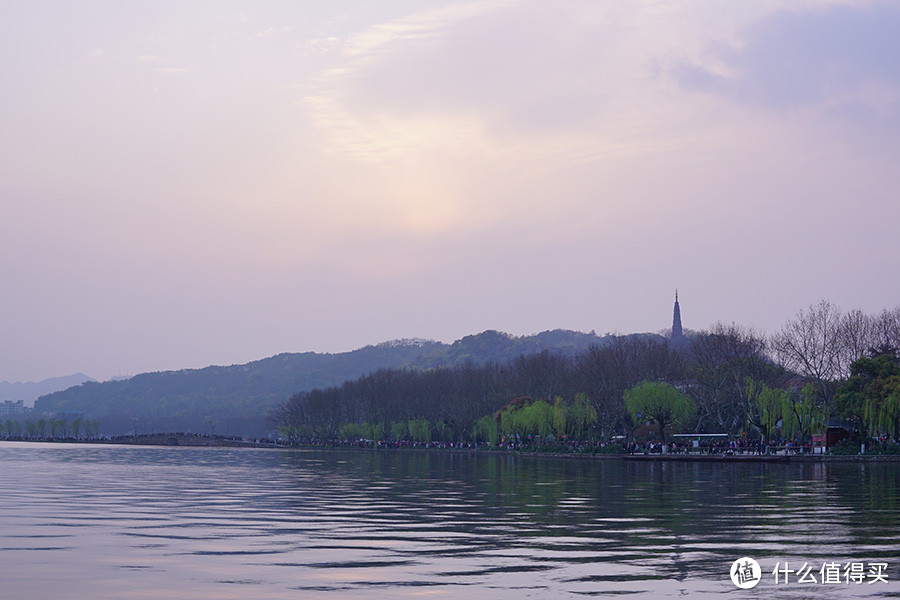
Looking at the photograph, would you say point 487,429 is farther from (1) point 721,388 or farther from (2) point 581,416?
(1) point 721,388

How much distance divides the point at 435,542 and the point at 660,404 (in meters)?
86.4

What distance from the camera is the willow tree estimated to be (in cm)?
10662

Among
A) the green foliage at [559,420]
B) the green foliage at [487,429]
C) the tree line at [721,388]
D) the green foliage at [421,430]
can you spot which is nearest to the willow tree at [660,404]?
the tree line at [721,388]

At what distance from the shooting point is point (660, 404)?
350 ft

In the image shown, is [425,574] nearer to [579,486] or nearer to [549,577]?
[549,577]

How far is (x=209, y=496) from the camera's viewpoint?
132 ft

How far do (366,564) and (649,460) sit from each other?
7880 cm

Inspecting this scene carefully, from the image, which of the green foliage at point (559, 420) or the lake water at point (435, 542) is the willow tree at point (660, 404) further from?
the lake water at point (435, 542)

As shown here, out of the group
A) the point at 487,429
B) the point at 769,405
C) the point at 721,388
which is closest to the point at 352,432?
the point at 487,429

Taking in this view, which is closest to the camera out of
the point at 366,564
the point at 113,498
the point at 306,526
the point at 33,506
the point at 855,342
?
the point at 366,564

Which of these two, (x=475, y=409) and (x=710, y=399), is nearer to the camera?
(x=710, y=399)

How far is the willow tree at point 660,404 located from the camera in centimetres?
10662

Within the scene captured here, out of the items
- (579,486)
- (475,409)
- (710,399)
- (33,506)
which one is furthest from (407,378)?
(33,506)

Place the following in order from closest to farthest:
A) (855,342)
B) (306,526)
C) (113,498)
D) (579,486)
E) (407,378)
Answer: (306,526) → (113,498) → (579,486) → (855,342) → (407,378)
